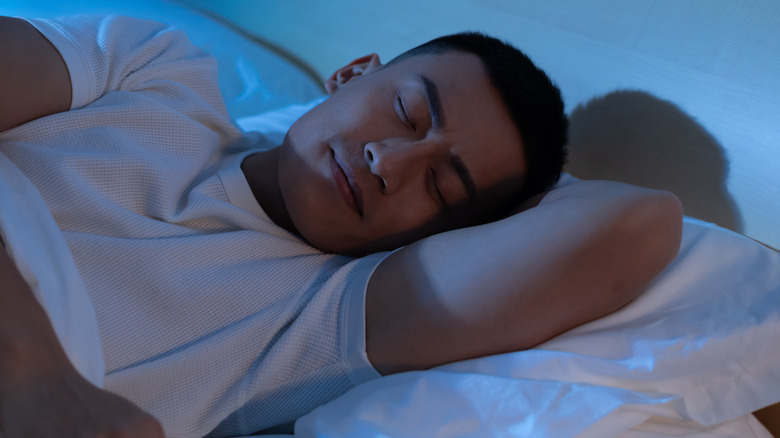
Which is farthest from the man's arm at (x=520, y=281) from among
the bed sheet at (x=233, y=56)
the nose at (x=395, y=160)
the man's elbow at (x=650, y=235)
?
the bed sheet at (x=233, y=56)

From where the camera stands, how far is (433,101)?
2.99 feet

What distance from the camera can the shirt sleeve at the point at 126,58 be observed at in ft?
2.90

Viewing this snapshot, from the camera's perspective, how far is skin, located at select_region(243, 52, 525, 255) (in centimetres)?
87

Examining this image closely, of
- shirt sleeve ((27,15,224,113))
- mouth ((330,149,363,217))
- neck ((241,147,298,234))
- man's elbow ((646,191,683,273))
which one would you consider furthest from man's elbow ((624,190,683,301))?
shirt sleeve ((27,15,224,113))

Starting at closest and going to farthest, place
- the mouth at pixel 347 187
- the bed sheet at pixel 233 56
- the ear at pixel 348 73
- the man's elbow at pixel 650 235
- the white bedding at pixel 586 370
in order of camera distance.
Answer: the white bedding at pixel 586 370 < the man's elbow at pixel 650 235 < the mouth at pixel 347 187 < the ear at pixel 348 73 < the bed sheet at pixel 233 56

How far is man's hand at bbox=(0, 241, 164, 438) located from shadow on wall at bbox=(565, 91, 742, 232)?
90 centimetres

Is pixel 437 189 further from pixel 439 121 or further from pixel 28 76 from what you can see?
pixel 28 76

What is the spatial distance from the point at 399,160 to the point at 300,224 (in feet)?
0.60

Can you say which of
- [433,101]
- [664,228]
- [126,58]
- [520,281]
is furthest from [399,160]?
[126,58]

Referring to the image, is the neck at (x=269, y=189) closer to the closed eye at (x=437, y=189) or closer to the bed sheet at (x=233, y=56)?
the closed eye at (x=437, y=189)

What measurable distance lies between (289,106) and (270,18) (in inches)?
19.1

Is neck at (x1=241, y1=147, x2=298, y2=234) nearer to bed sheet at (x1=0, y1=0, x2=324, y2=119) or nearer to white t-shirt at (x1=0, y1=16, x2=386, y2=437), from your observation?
white t-shirt at (x1=0, y1=16, x2=386, y2=437)

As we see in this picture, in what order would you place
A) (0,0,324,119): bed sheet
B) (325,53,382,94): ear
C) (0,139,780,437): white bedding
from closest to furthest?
1. (0,139,780,437): white bedding
2. (325,53,382,94): ear
3. (0,0,324,119): bed sheet

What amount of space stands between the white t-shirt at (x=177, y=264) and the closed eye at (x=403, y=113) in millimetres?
197
